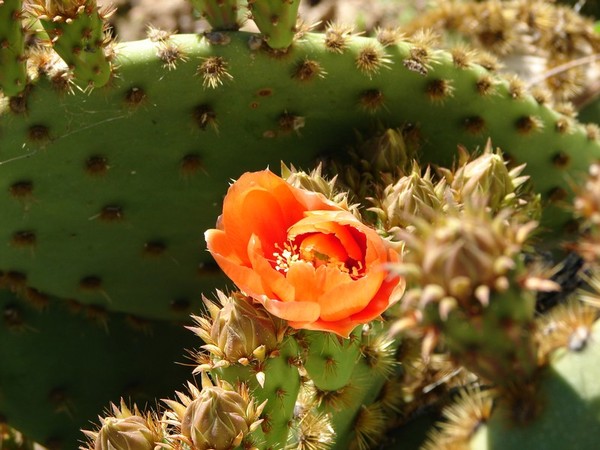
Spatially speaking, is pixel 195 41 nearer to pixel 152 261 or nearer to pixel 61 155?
pixel 61 155

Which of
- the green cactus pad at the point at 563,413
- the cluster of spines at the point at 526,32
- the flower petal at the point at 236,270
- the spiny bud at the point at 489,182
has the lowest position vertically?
the cluster of spines at the point at 526,32

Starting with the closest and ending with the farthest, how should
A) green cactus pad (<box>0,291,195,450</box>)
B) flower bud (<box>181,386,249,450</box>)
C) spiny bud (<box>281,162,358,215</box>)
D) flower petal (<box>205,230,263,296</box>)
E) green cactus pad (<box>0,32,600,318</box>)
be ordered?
flower bud (<box>181,386,249,450</box>) < flower petal (<box>205,230,263,296</box>) < spiny bud (<box>281,162,358,215</box>) < green cactus pad (<box>0,32,600,318</box>) < green cactus pad (<box>0,291,195,450</box>)

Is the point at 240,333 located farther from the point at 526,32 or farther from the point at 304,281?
the point at 526,32

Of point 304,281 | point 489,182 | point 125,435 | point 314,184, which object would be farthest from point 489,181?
point 125,435

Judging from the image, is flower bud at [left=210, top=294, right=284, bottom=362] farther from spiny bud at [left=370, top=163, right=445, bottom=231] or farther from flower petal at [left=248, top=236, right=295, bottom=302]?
spiny bud at [left=370, top=163, right=445, bottom=231]

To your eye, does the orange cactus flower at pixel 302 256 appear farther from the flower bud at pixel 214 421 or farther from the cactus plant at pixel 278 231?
the flower bud at pixel 214 421

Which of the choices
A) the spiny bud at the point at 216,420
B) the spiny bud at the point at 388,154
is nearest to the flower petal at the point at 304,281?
the spiny bud at the point at 216,420

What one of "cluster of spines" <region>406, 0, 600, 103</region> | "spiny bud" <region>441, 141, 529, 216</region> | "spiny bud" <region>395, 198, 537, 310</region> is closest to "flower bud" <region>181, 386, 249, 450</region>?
"spiny bud" <region>395, 198, 537, 310</region>

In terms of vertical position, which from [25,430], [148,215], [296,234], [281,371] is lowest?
[25,430]

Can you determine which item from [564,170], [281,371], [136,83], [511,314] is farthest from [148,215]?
[511,314]
